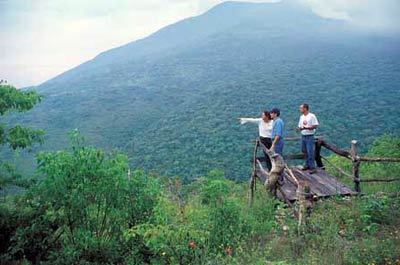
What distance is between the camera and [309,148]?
8.36m

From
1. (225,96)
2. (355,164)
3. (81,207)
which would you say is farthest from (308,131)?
(225,96)

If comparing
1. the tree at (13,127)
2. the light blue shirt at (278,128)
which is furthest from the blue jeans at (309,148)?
the tree at (13,127)

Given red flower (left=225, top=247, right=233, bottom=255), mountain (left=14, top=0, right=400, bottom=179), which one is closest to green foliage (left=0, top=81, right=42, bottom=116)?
red flower (left=225, top=247, right=233, bottom=255)

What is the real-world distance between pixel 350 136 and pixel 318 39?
286 feet

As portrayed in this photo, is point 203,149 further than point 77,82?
No

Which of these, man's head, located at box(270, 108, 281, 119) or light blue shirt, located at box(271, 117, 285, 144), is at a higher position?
man's head, located at box(270, 108, 281, 119)

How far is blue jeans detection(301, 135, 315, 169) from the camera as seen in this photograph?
8.30m

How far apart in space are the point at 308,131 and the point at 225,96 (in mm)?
62833

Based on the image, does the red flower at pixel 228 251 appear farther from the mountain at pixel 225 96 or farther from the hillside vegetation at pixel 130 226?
the mountain at pixel 225 96

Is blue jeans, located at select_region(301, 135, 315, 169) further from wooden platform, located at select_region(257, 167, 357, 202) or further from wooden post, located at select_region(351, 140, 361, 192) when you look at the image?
wooden post, located at select_region(351, 140, 361, 192)

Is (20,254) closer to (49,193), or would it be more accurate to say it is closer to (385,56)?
(49,193)

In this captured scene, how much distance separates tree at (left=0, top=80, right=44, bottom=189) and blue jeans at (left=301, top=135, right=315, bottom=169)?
17.5 feet

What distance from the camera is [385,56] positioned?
8644 centimetres

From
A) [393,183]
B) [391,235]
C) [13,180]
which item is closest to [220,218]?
[391,235]
